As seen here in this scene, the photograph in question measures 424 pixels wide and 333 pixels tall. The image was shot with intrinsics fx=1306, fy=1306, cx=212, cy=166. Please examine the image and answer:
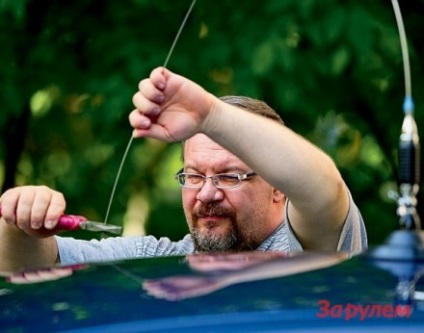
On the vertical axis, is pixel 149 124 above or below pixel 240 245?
above

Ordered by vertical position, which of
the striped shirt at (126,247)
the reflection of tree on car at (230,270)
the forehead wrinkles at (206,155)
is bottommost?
the striped shirt at (126,247)

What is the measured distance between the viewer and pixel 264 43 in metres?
5.79

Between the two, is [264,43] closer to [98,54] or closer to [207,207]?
[98,54]

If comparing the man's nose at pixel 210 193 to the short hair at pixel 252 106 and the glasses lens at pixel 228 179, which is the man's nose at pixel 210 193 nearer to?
the glasses lens at pixel 228 179

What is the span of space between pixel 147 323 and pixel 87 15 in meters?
4.93

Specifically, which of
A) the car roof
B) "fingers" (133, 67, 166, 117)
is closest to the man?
"fingers" (133, 67, 166, 117)

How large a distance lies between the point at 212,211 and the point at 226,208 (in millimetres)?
60

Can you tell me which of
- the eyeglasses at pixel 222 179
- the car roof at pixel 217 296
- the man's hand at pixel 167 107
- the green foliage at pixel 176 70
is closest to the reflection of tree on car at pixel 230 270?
the car roof at pixel 217 296

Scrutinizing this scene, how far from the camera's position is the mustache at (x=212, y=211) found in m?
4.14

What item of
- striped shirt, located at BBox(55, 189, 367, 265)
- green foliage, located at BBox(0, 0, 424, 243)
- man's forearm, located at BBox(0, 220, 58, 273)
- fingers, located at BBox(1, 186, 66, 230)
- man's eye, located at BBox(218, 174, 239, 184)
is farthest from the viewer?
green foliage, located at BBox(0, 0, 424, 243)

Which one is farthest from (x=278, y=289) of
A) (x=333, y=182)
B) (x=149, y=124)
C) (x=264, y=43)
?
(x=264, y=43)

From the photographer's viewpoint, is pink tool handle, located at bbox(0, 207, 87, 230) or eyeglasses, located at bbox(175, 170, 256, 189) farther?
eyeglasses, located at bbox(175, 170, 256, 189)

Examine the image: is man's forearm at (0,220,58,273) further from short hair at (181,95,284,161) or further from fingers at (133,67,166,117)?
short hair at (181,95,284,161)

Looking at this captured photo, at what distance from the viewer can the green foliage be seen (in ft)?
19.1
